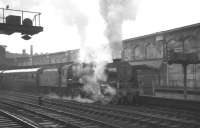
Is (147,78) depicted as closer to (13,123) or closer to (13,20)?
(13,20)

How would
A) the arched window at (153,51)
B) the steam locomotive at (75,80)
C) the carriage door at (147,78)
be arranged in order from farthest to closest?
the arched window at (153,51)
the carriage door at (147,78)
the steam locomotive at (75,80)

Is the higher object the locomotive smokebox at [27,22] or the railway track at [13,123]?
the locomotive smokebox at [27,22]

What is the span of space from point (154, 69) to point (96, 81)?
1257cm

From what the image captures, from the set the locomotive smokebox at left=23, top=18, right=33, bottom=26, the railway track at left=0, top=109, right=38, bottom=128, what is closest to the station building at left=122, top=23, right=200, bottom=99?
the locomotive smokebox at left=23, top=18, right=33, bottom=26

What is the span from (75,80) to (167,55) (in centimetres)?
857

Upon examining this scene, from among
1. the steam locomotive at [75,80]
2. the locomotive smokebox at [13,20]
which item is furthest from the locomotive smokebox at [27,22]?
the steam locomotive at [75,80]

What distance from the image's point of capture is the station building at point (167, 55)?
27.1 metres

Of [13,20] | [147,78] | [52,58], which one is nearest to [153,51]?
[147,78]

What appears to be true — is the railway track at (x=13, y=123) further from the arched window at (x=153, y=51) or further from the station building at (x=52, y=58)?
the station building at (x=52, y=58)

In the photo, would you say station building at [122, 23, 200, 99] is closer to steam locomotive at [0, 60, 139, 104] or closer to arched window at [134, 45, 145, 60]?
arched window at [134, 45, 145, 60]

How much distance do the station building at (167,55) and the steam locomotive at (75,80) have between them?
265 inches

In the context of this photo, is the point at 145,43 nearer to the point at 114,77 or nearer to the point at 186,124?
the point at 114,77

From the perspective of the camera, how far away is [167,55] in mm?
25547

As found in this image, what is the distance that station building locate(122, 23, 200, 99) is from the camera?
2708 cm
